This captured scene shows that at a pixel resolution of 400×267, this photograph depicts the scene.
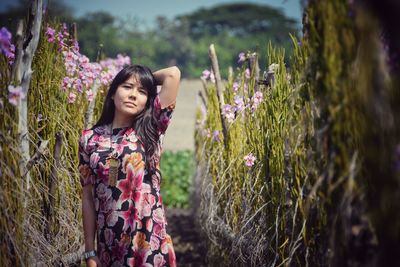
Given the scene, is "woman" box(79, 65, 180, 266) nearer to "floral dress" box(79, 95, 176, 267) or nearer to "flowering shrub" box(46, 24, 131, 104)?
"floral dress" box(79, 95, 176, 267)

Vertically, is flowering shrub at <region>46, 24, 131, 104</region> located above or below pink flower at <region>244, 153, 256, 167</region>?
above

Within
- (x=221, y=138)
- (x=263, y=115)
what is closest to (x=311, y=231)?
(x=263, y=115)

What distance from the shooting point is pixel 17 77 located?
89.4 inches

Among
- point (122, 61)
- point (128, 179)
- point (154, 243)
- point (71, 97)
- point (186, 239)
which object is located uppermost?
point (122, 61)

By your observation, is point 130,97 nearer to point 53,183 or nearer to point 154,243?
point 154,243

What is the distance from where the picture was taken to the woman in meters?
2.31

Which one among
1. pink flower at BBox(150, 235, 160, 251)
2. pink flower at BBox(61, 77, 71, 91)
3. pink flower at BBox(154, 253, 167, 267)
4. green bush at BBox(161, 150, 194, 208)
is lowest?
green bush at BBox(161, 150, 194, 208)

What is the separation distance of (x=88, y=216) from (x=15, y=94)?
2.32 feet

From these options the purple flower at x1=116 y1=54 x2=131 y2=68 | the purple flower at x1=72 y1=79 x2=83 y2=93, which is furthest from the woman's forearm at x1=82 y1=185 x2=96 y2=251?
the purple flower at x1=116 y1=54 x2=131 y2=68

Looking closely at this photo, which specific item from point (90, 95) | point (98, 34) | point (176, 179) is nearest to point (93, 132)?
point (90, 95)

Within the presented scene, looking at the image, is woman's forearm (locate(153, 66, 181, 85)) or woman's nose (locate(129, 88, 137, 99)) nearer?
woman's nose (locate(129, 88, 137, 99))

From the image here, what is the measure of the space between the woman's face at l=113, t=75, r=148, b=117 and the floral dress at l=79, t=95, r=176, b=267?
0.11 m

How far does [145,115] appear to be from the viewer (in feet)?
8.14

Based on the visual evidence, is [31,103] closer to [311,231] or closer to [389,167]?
[311,231]
